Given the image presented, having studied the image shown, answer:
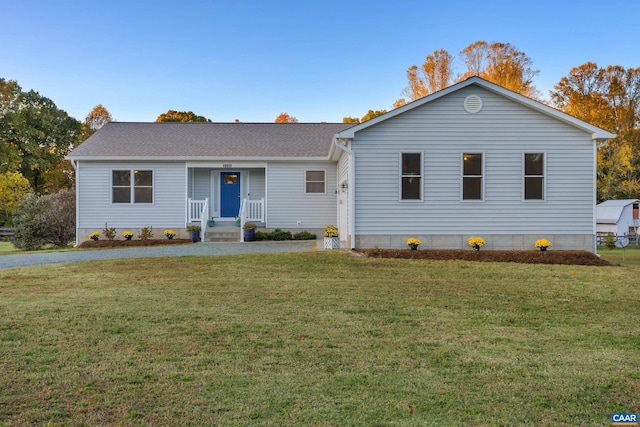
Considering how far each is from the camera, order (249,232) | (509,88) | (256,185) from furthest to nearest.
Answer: (509,88)
(256,185)
(249,232)

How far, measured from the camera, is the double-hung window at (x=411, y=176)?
12.1 m

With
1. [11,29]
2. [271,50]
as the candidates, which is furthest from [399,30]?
[11,29]

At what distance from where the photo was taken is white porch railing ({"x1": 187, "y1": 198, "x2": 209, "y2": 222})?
1627 cm

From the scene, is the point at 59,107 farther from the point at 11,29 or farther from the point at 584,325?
the point at 584,325

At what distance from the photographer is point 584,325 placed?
513cm

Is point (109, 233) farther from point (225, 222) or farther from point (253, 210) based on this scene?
point (253, 210)

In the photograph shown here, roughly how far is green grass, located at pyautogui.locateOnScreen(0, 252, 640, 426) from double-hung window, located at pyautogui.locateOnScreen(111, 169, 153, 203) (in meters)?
8.76

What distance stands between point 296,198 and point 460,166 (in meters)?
6.64

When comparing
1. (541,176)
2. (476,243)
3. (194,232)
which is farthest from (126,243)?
(541,176)

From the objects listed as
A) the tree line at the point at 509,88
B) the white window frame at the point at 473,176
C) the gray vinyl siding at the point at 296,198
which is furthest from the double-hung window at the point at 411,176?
the tree line at the point at 509,88

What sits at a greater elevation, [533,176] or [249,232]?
[533,176]

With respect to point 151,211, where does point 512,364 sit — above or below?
below

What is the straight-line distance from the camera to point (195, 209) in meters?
16.4

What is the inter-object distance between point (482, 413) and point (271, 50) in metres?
20.8
